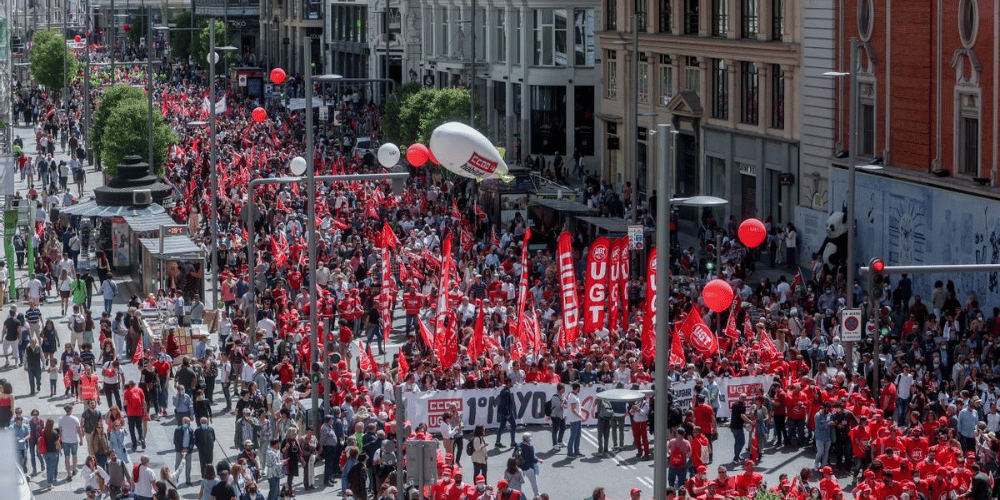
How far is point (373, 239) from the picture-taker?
43.7 m

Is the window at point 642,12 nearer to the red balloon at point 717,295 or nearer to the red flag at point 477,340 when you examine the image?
the red flag at point 477,340

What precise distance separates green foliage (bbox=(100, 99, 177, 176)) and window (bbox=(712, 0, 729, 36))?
19.1 m

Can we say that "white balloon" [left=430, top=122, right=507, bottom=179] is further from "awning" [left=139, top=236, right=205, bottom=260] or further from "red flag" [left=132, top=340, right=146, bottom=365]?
"awning" [left=139, top=236, right=205, bottom=260]

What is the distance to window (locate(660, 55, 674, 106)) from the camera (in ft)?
186

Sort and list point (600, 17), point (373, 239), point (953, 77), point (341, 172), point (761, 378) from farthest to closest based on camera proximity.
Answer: point (600, 17), point (341, 172), point (373, 239), point (953, 77), point (761, 378)

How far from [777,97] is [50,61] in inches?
2468

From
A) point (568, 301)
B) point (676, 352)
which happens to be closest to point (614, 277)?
point (568, 301)

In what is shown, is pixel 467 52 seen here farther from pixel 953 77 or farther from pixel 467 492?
pixel 467 492

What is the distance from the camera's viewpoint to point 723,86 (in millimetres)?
52969

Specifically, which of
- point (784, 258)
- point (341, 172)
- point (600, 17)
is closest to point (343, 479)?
point (784, 258)

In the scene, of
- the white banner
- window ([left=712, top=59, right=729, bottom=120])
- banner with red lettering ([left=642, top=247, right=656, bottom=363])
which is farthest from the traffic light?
window ([left=712, top=59, right=729, bottom=120])

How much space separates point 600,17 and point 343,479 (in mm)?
43283

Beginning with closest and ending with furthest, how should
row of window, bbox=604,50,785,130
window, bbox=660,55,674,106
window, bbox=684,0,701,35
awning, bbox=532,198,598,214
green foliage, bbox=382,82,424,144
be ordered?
awning, bbox=532,198,598,214 → row of window, bbox=604,50,785,130 → window, bbox=684,0,701,35 → window, bbox=660,55,674,106 → green foliage, bbox=382,82,424,144

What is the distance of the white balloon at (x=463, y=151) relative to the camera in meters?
26.8
